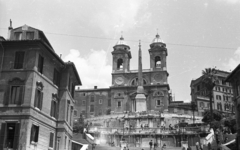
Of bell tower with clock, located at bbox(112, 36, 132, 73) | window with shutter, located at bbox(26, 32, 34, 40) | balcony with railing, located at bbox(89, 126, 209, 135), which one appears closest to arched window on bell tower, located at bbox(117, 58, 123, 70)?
bell tower with clock, located at bbox(112, 36, 132, 73)

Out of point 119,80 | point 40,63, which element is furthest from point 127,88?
point 40,63

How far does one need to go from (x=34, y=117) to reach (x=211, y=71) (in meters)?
43.1

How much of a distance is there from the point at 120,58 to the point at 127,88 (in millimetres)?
9578

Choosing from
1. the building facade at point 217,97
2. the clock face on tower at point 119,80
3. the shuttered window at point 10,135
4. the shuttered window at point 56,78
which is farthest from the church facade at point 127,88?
the shuttered window at point 10,135

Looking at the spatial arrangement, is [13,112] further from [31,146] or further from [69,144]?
[69,144]

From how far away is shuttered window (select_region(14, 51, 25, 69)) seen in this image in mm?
27406

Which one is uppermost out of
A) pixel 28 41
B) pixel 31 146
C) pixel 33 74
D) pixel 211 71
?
pixel 211 71

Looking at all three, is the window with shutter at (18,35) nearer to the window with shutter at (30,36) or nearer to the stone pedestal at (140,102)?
the window with shutter at (30,36)

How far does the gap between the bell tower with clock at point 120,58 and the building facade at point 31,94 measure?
64257 millimetres

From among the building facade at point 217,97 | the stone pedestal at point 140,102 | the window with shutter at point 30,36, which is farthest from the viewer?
the building facade at point 217,97

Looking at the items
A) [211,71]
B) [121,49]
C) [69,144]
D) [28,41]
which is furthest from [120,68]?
[28,41]

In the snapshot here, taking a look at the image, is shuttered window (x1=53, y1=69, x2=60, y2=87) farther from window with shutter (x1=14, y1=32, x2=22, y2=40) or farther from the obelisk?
the obelisk

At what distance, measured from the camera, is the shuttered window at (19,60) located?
27406 millimetres

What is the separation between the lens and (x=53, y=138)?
99.2 ft
